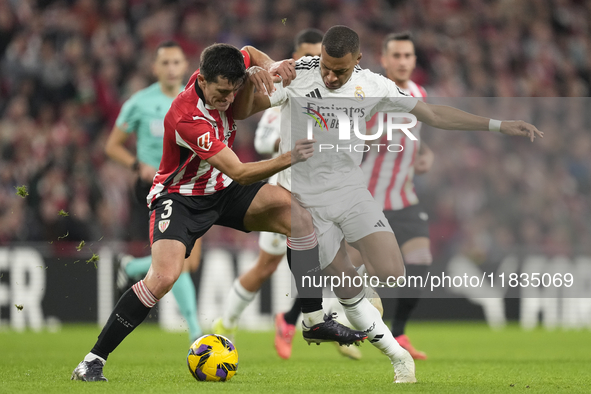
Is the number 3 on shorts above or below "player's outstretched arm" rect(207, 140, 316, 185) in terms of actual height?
below

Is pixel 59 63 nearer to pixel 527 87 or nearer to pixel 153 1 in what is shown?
pixel 153 1

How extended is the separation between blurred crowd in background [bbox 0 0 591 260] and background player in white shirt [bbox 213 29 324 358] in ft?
A: 4.28

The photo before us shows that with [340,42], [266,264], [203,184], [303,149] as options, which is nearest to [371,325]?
[303,149]

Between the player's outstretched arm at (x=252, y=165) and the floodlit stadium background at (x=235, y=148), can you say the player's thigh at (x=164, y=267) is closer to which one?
the player's outstretched arm at (x=252, y=165)

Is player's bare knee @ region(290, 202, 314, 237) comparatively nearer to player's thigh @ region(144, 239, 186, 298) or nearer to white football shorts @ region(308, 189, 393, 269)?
white football shorts @ region(308, 189, 393, 269)

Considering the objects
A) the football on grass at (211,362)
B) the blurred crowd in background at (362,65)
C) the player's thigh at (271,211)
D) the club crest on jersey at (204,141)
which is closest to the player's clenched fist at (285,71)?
the club crest on jersey at (204,141)

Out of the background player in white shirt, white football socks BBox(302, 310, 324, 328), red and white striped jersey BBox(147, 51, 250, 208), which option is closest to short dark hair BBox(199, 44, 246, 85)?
red and white striped jersey BBox(147, 51, 250, 208)

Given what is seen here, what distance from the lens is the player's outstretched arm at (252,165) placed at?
458cm

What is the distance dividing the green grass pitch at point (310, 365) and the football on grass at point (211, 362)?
0.35 ft

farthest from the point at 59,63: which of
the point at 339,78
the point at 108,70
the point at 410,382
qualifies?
the point at 410,382

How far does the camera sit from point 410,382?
4.96m

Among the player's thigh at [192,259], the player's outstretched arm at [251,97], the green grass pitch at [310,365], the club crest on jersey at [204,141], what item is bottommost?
the green grass pitch at [310,365]

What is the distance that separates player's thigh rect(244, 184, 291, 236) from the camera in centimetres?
528

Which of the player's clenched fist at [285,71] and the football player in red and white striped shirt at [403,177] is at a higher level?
the player's clenched fist at [285,71]
